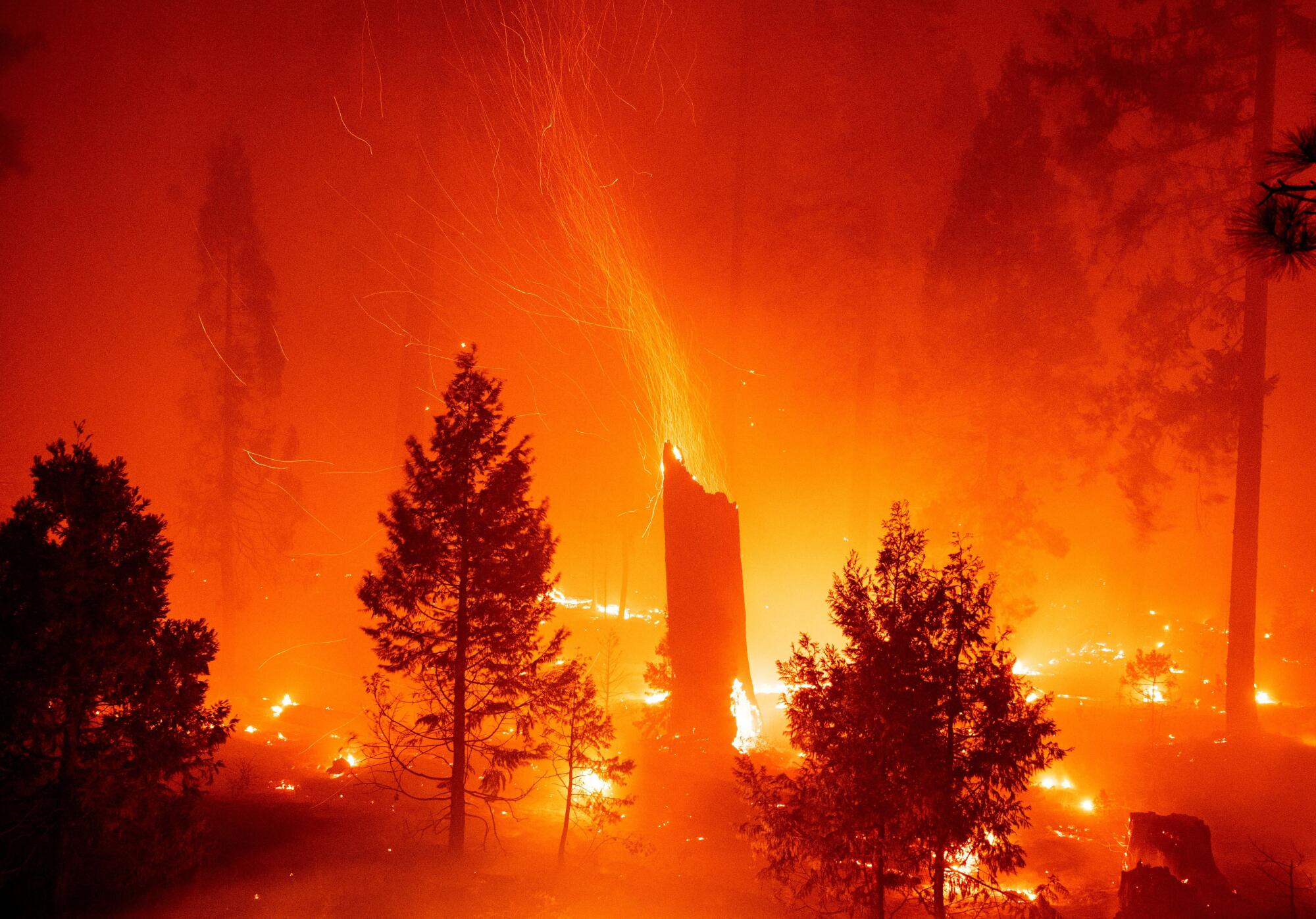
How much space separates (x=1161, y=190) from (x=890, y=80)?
11.1 m

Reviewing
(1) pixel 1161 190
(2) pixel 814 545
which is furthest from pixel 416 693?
(2) pixel 814 545

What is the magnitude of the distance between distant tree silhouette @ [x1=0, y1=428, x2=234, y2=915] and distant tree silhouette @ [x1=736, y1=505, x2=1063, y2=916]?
27.5ft

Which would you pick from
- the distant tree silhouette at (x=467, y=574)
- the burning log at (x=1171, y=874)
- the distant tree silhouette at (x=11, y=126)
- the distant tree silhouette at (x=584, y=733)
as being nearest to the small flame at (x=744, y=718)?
the distant tree silhouette at (x=584, y=733)

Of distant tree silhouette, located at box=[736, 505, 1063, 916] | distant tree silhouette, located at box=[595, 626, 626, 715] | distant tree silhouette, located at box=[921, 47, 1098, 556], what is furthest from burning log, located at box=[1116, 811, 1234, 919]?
distant tree silhouette, located at box=[921, 47, 1098, 556]

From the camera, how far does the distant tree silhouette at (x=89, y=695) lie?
10086 mm

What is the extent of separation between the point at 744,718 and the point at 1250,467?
1338 centimetres

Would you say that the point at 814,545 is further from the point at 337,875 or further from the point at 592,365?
the point at 337,875

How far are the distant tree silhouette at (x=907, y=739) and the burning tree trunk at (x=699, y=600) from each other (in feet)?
31.5

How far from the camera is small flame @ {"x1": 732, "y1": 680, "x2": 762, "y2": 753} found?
62.8 ft

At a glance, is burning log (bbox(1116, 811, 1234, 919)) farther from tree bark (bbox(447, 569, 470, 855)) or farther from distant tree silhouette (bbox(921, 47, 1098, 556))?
distant tree silhouette (bbox(921, 47, 1098, 556))

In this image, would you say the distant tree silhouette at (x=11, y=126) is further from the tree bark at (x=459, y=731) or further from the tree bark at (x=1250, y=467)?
the tree bark at (x=1250, y=467)

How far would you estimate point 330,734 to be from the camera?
2386 centimetres

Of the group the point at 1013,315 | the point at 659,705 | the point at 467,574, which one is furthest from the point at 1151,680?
the point at 467,574

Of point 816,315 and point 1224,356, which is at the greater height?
point 816,315
